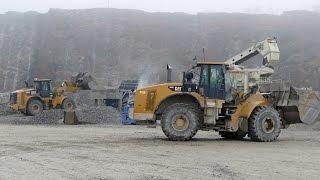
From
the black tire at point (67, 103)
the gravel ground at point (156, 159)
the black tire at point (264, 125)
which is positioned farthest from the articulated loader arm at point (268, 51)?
the black tire at point (67, 103)

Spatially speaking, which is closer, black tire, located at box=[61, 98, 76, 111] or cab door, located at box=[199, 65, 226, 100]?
cab door, located at box=[199, 65, 226, 100]

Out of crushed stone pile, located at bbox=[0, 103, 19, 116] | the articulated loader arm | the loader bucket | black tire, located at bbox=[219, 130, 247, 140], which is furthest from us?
crushed stone pile, located at bbox=[0, 103, 19, 116]

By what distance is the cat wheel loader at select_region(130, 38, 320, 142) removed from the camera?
1584cm

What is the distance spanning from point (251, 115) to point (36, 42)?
42025mm

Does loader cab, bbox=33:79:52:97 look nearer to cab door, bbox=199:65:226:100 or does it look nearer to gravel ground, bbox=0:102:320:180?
gravel ground, bbox=0:102:320:180

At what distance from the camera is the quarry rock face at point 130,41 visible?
49.7 m

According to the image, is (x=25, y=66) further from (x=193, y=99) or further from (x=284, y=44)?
(x=193, y=99)

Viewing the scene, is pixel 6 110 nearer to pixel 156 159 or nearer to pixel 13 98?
pixel 13 98

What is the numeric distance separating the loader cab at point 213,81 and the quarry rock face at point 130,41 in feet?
92.8

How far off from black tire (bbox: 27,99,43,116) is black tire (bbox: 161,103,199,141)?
61.3 feet

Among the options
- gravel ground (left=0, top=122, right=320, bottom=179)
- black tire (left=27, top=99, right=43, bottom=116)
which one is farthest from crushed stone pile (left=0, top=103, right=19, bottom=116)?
gravel ground (left=0, top=122, right=320, bottom=179)

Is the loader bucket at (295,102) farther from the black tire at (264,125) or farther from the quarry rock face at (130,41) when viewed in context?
the quarry rock face at (130,41)

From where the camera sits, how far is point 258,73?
60.2 feet

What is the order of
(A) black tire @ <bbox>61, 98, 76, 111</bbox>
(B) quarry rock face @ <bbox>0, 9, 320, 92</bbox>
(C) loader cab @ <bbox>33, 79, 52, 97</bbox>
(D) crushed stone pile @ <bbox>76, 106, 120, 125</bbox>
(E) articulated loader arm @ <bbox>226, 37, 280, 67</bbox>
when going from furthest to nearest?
(B) quarry rock face @ <bbox>0, 9, 320, 92</bbox>, (C) loader cab @ <bbox>33, 79, 52, 97</bbox>, (A) black tire @ <bbox>61, 98, 76, 111</bbox>, (D) crushed stone pile @ <bbox>76, 106, 120, 125</bbox>, (E) articulated loader arm @ <bbox>226, 37, 280, 67</bbox>
